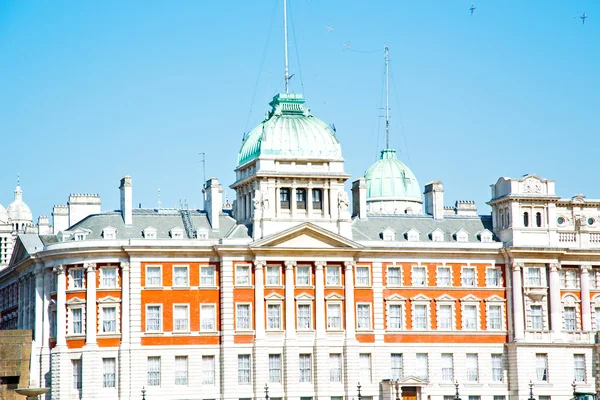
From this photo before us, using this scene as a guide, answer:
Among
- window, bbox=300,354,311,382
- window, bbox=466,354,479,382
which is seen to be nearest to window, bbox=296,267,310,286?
window, bbox=300,354,311,382

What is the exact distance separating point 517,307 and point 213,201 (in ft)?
77.7

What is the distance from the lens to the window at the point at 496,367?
107562 millimetres

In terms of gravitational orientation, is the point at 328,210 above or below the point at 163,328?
above

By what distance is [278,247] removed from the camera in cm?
10375

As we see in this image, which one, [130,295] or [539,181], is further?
[539,181]

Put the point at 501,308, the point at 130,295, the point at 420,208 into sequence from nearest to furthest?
the point at 130,295, the point at 501,308, the point at 420,208

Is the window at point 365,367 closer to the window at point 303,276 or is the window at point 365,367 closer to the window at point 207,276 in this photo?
the window at point 303,276

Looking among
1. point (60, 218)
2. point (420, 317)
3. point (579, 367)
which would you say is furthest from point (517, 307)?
point (60, 218)

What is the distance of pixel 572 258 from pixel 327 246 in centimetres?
1943

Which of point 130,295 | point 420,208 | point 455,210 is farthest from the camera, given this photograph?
point 420,208

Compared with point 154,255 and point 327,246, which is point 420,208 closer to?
point 327,246

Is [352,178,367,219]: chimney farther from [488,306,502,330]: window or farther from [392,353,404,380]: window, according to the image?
[488,306,502,330]: window

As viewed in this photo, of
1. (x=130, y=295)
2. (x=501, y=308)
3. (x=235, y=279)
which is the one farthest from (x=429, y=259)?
(x=130, y=295)

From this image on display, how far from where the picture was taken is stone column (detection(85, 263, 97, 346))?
10056cm
